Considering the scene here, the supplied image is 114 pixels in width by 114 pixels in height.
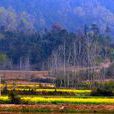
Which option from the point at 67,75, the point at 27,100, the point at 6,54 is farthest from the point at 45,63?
the point at 27,100

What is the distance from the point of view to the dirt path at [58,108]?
45.5m

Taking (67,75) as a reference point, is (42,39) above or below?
above

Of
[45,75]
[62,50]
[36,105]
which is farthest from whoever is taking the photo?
[62,50]

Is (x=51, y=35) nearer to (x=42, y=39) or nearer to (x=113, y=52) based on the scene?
(x=42, y=39)

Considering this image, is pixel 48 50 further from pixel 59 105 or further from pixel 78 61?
pixel 59 105

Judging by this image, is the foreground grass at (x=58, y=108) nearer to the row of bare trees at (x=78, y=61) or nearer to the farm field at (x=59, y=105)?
the farm field at (x=59, y=105)

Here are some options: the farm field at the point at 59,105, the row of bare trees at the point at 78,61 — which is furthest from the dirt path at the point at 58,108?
the row of bare trees at the point at 78,61

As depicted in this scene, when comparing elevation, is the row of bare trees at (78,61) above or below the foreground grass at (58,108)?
above

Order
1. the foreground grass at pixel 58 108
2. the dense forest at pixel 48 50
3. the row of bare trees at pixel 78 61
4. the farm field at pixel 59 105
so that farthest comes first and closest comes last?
the dense forest at pixel 48 50, the row of bare trees at pixel 78 61, the farm field at pixel 59 105, the foreground grass at pixel 58 108

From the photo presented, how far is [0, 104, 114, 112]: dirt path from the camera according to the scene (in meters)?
45.5

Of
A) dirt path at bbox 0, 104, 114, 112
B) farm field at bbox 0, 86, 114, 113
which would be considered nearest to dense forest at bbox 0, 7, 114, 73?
farm field at bbox 0, 86, 114, 113

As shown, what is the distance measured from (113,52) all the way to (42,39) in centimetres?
2445

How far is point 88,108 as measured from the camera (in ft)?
152

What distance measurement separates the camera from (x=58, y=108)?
151 ft
